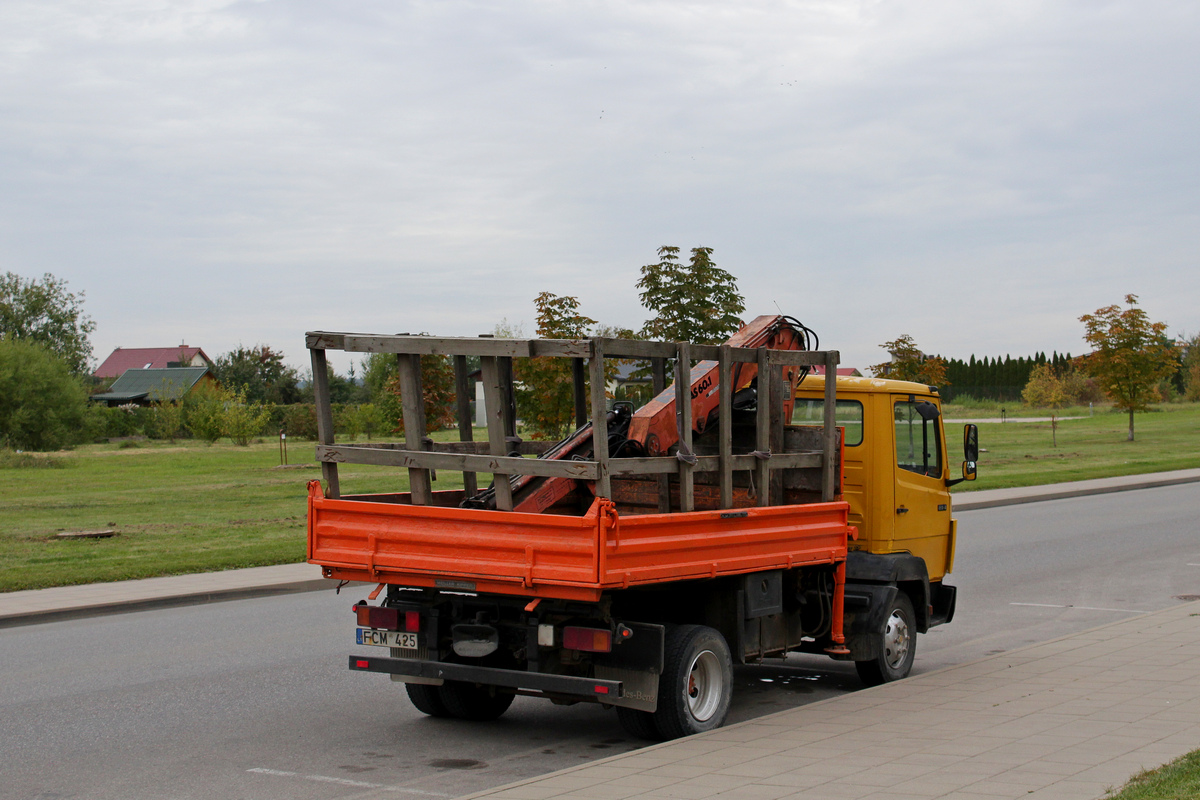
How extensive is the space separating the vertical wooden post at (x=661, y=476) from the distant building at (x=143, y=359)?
4558 inches

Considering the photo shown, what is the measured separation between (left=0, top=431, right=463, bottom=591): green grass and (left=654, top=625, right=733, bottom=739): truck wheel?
10.2 m

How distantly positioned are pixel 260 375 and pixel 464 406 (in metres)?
86.8

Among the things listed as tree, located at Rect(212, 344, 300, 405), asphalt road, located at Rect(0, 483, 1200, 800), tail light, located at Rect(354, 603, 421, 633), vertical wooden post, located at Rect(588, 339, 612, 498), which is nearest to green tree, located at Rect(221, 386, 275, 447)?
tree, located at Rect(212, 344, 300, 405)

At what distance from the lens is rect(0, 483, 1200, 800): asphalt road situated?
638 cm

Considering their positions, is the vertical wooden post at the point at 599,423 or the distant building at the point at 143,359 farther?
the distant building at the point at 143,359

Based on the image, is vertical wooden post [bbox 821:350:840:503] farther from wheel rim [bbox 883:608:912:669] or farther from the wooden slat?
the wooden slat

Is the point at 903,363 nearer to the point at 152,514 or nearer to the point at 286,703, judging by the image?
the point at 152,514

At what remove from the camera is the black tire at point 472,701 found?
7617mm

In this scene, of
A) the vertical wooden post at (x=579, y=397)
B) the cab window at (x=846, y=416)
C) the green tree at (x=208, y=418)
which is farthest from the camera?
the green tree at (x=208, y=418)

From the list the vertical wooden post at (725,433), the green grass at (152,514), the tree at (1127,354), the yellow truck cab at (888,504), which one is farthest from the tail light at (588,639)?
the tree at (1127,354)

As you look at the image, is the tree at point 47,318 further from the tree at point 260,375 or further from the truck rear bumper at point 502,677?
the truck rear bumper at point 502,677

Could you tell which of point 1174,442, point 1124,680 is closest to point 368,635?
point 1124,680

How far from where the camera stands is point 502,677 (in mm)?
6652

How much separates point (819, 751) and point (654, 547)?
1.37 meters
